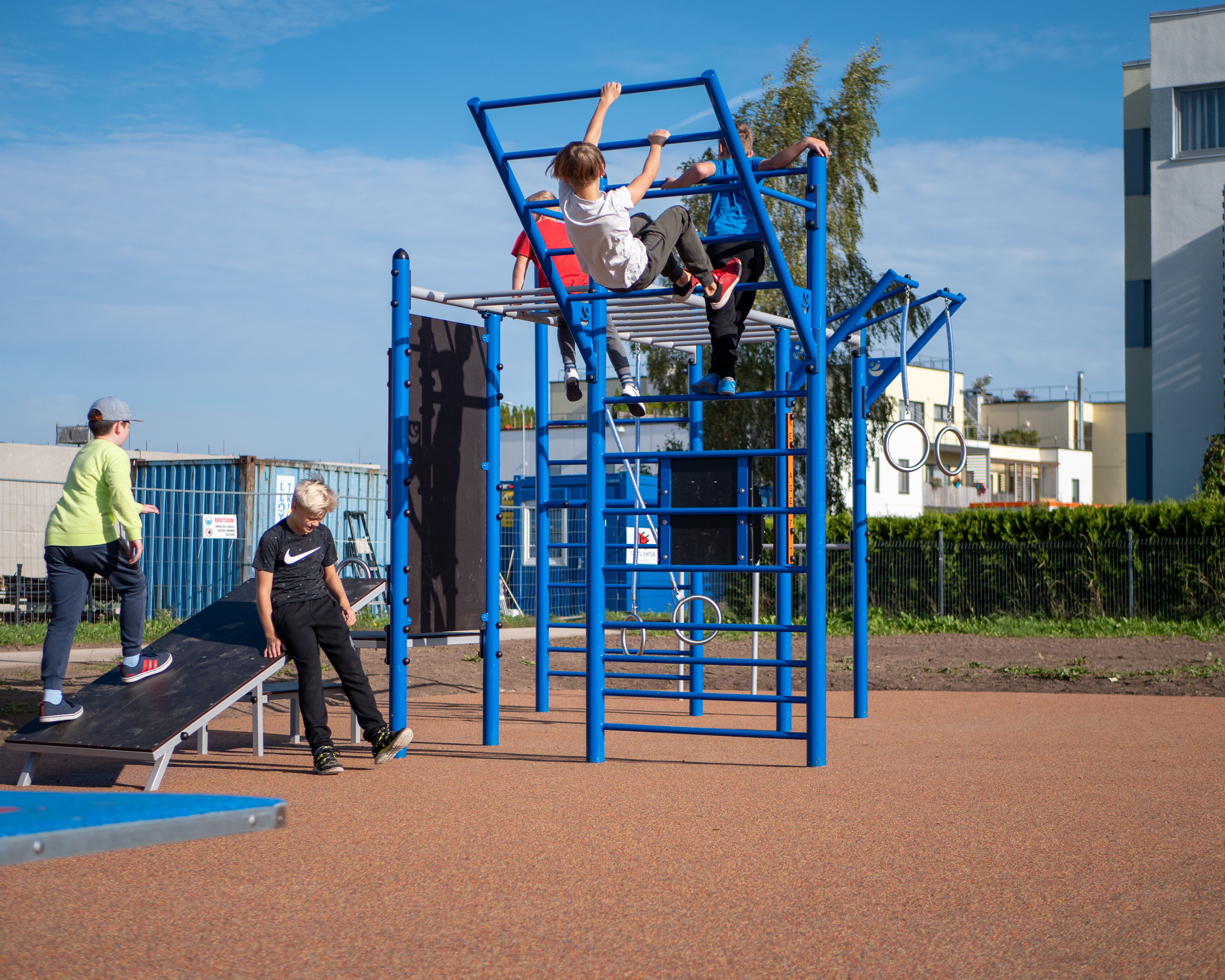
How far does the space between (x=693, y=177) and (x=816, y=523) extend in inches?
73.8

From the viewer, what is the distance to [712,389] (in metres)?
6.48

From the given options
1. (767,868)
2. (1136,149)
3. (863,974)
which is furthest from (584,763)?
(1136,149)

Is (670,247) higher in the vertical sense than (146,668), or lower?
higher

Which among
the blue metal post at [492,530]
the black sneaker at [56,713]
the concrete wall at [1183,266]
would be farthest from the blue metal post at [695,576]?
the concrete wall at [1183,266]

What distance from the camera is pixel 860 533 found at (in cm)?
890

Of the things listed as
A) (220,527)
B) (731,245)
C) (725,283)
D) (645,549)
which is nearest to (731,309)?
(725,283)

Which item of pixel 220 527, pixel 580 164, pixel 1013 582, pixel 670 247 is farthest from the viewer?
pixel 1013 582

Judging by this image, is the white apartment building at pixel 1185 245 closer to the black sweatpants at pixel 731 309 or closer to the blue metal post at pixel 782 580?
the blue metal post at pixel 782 580

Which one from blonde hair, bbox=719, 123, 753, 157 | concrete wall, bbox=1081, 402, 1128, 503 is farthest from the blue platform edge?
concrete wall, bbox=1081, 402, 1128, 503

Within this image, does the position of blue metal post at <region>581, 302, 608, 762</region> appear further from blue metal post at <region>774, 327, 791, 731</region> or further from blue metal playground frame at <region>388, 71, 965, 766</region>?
blue metal post at <region>774, 327, 791, 731</region>

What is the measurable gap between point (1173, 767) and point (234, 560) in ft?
44.5

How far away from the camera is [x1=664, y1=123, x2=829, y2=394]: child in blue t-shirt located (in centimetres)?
623

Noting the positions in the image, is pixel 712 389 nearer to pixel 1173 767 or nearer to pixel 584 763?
pixel 584 763

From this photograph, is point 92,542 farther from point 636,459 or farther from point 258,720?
point 636,459
